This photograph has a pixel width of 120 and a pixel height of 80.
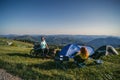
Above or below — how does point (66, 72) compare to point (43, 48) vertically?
below

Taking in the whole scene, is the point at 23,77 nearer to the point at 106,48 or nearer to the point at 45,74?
the point at 45,74

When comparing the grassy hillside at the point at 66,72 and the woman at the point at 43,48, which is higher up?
the woman at the point at 43,48

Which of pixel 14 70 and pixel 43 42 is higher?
pixel 43 42

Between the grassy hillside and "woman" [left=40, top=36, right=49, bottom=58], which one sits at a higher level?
"woman" [left=40, top=36, right=49, bottom=58]

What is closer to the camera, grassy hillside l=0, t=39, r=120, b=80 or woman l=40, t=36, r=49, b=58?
grassy hillside l=0, t=39, r=120, b=80

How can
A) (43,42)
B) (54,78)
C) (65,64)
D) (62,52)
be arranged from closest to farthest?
1. (54,78)
2. (65,64)
3. (62,52)
4. (43,42)

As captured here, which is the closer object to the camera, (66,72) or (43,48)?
(66,72)

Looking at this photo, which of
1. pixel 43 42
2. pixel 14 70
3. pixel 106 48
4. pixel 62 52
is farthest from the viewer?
pixel 106 48

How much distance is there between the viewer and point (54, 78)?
1380cm

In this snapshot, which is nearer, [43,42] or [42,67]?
[42,67]

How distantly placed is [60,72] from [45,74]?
4.13ft

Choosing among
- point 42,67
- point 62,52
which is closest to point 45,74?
point 42,67

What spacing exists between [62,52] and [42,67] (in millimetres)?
4619

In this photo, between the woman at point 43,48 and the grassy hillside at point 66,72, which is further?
the woman at point 43,48
